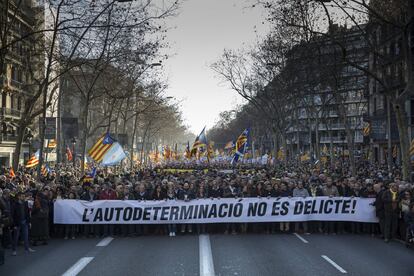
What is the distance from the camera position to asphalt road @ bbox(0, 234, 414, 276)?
36.2ft

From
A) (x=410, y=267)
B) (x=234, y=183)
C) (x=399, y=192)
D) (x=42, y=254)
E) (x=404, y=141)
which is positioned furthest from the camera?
(x=404, y=141)

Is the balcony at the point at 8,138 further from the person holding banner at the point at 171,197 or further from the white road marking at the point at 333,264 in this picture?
the white road marking at the point at 333,264

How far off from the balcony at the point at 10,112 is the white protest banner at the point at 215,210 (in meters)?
39.2

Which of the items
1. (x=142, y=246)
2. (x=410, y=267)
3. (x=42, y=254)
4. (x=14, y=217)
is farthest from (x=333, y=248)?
(x=14, y=217)

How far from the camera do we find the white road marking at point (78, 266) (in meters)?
11.0

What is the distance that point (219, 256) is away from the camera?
12531 mm

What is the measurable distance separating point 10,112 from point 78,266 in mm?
46278

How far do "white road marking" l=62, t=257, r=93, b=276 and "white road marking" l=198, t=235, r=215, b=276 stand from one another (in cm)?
266

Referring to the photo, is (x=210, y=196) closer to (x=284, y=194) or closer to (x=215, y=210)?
(x=215, y=210)

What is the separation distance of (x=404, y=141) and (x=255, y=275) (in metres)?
13.1

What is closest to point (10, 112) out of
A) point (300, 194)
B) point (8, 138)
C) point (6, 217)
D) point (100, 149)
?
point (8, 138)

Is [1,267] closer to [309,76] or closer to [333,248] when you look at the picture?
[333,248]

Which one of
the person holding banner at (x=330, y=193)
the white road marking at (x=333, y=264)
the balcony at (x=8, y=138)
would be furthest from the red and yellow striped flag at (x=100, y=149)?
the balcony at (x=8, y=138)

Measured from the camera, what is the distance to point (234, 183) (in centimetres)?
1845
